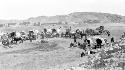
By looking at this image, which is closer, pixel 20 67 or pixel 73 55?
pixel 20 67

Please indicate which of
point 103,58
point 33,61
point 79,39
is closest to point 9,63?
point 33,61

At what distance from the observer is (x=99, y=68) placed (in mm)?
18672

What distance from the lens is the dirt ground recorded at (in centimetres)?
2512

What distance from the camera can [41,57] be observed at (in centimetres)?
2972

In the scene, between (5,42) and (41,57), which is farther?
(5,42)

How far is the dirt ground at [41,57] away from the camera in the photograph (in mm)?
25116

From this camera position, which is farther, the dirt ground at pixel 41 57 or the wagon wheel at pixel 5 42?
the wagon wheel at pixel 5 42

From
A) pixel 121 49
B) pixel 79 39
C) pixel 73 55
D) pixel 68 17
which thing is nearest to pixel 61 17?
pixel 68 17

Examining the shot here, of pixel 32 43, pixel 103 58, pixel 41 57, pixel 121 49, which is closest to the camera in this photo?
pixel 103 58

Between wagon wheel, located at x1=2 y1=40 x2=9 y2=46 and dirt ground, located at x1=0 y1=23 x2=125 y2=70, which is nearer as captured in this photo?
dirt ground, located at x1=0 y1=23 x2=125 y2=70

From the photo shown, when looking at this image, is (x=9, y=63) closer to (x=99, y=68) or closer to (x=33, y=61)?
(x=33, y=61)

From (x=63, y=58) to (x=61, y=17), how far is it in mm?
83088

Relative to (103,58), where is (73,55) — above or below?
below

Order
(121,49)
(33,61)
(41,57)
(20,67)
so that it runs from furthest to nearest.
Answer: (41,57)
(33,61)
(20,67)
(121,49)
